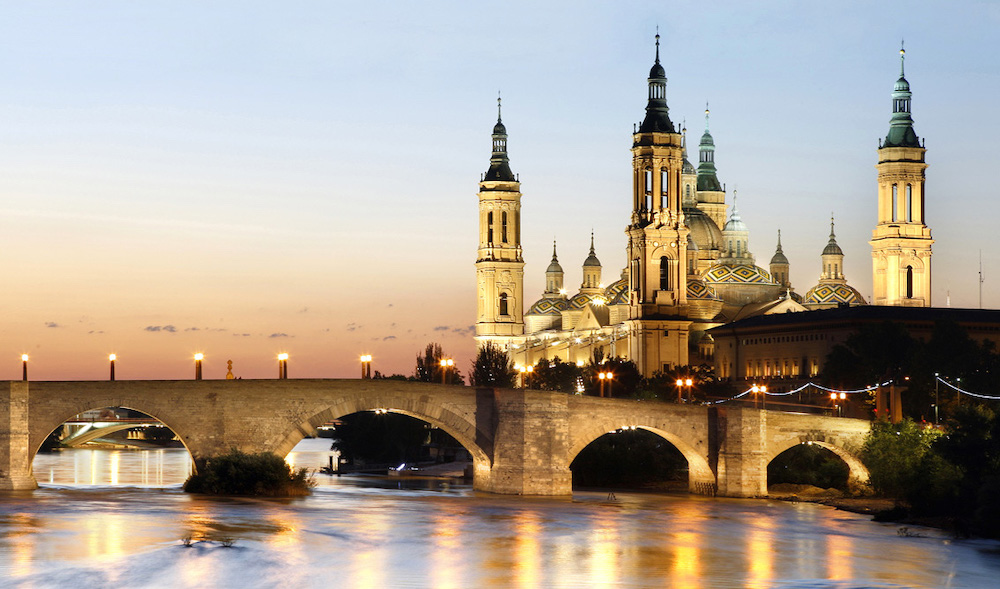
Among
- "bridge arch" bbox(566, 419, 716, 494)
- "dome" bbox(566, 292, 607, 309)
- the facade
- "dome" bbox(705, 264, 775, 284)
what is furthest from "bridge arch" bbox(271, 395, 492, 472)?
"dome" bbox(566, 292, 607, 309)

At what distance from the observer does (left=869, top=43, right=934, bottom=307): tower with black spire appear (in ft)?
443

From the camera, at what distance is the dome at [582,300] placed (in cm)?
16350

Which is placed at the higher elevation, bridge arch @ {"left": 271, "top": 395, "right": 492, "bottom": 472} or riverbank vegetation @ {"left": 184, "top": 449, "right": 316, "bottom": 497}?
bridge arch @ {"left": 271, "top": 395, "right": 492, "bottom": 472}

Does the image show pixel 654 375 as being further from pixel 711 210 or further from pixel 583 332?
pixel 711 210

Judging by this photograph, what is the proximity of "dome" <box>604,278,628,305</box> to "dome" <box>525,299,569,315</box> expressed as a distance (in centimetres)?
1476

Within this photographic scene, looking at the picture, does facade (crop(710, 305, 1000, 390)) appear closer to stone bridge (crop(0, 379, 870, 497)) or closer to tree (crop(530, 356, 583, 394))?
tree (crop(530, 356, 583, 394))

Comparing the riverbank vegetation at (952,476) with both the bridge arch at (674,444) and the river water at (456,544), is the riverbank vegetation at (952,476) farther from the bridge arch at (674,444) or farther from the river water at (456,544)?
the bridge arch at (674,444)

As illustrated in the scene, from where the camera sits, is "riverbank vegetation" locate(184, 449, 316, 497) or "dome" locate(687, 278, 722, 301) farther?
"dome" locate(687, 278, 722, 301)

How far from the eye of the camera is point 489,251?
515ft

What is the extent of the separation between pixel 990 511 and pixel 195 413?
99.9 feet

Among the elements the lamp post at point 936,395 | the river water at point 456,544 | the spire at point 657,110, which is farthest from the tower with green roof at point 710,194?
the river water at point 456,544

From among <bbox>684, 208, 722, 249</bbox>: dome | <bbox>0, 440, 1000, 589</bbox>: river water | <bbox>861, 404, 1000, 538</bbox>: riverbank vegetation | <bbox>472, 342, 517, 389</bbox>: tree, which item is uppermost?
<bbox>684, 208, 722, 249</bbox>: dome

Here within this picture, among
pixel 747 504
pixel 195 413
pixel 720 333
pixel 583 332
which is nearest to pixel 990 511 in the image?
pixel 747 504

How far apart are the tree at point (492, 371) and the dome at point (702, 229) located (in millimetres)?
28686
